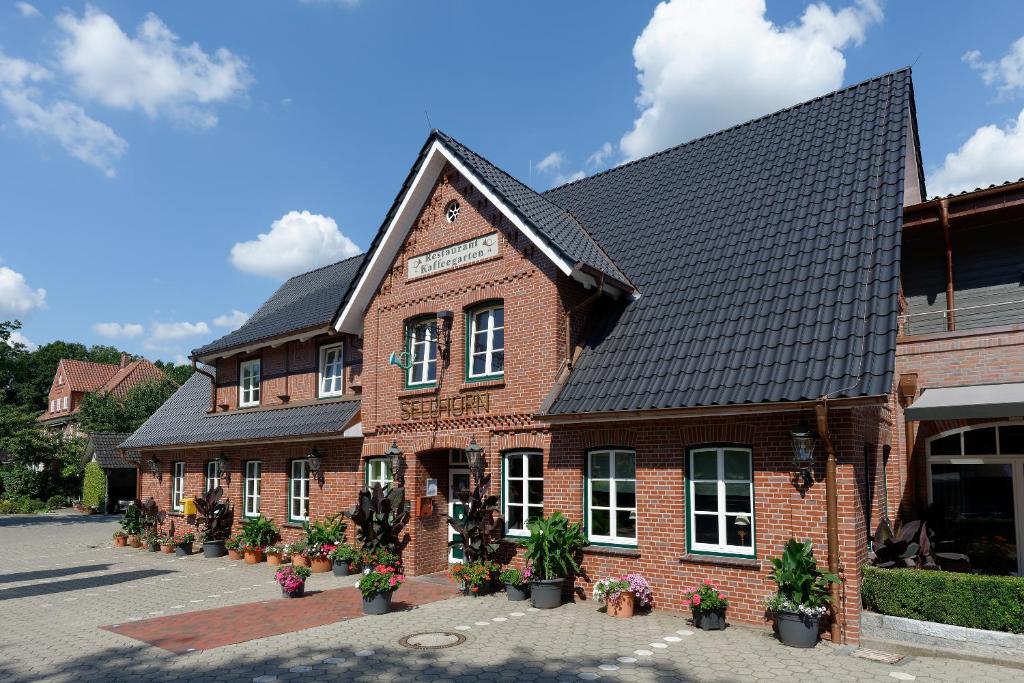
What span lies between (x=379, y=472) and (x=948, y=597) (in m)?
10.8

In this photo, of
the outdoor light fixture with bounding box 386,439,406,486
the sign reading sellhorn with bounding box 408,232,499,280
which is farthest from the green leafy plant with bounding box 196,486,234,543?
the sign reading sellhorn with bounding box 408,232,499,280

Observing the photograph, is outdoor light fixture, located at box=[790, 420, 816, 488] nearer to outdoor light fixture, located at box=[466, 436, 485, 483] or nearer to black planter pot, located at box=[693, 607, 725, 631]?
black planter pot, located at box=[693, 607, 725, 631]

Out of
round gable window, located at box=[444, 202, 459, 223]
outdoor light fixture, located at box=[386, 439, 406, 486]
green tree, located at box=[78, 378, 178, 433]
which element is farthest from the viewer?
green tree, located at box=[78, 378, 178, 433]

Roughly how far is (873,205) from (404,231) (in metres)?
9.11

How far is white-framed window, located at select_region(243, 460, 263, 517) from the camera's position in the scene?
19.2 meters

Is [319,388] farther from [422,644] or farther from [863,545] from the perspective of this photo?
[863,545]

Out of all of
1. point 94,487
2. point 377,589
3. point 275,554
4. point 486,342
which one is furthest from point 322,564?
point 94,487

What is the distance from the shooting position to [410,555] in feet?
46.6

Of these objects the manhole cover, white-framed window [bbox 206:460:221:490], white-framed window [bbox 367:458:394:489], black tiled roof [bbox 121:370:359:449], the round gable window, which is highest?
the round gable window

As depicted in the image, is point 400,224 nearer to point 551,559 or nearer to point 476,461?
point 476,461

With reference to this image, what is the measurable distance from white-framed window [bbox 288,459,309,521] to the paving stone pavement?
175 inches

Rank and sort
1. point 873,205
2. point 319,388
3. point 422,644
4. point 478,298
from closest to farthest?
point 422,644
point 873,205
point 478,298
point 319,388

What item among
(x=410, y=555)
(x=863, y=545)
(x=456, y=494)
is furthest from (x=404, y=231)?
(x=863, y=545)

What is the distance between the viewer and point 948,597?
28.0 feet
